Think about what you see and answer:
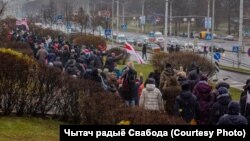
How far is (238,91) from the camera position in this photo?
27422mm

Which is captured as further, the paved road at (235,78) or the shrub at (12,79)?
the paved road at (235,78)

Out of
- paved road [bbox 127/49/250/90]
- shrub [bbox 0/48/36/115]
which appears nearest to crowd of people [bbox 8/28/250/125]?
shrub [bbox 0/48/36/115]

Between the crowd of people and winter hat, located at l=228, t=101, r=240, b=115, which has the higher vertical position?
winter hat, located at l=228, t=101, r=240, b=115

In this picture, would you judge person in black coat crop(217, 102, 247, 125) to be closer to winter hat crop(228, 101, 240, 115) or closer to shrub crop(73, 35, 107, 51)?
winter hat crop(228, 101, 240, 115)

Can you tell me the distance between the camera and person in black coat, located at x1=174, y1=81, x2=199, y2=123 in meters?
11.0

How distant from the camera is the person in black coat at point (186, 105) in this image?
11.0 m

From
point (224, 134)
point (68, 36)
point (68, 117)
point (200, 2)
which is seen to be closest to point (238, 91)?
point (68, 117)

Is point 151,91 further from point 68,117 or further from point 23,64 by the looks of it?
point 23,64

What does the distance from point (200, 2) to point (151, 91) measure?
Answer: 84.9m
